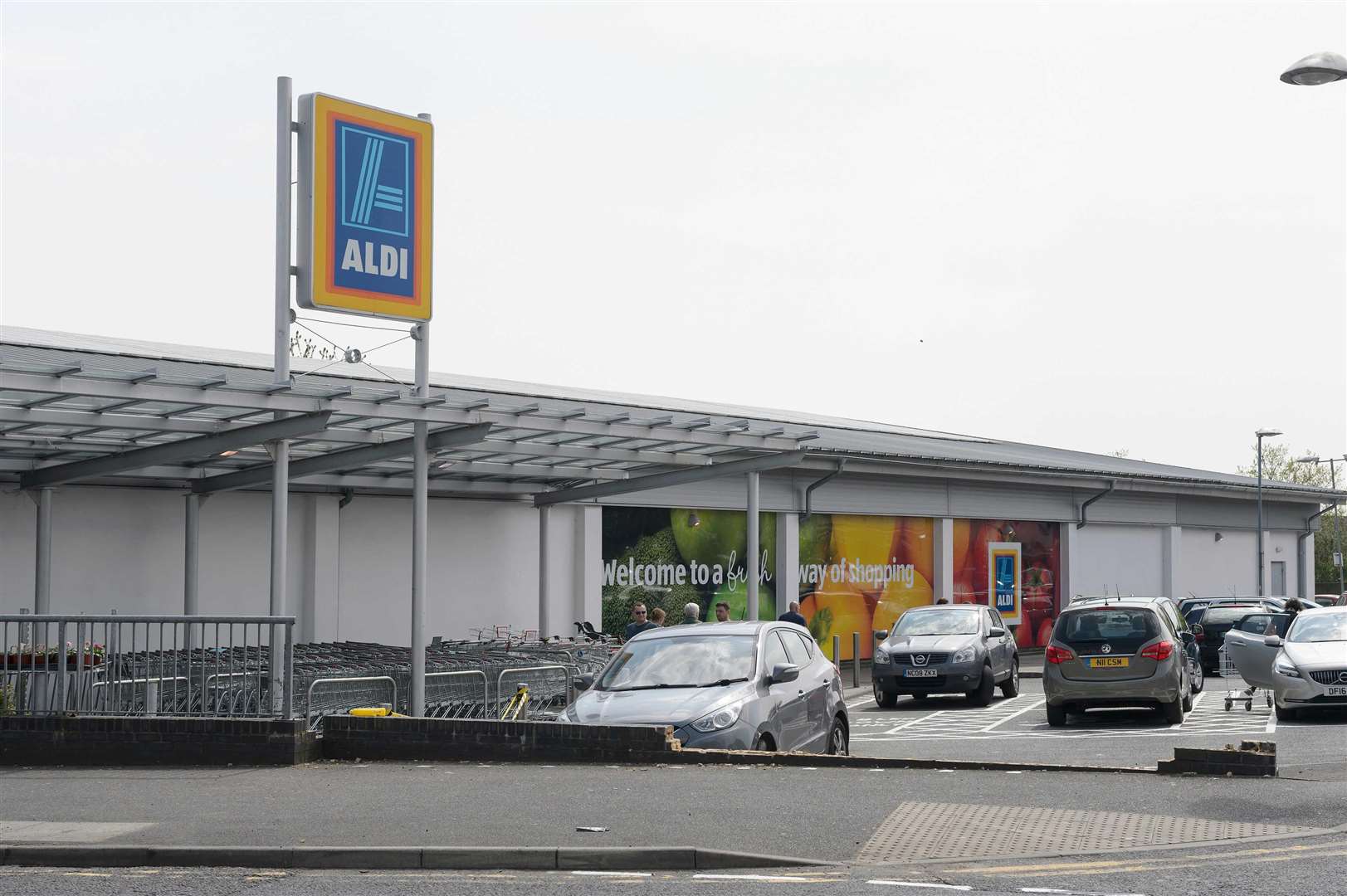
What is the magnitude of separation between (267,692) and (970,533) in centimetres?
2494

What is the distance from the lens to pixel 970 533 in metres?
36.6

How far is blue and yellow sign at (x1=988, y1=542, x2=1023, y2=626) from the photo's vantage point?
37.2 metres

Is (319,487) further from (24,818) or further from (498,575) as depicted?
(24,818)

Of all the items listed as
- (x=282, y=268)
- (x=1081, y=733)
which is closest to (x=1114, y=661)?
(x=1081, y=733)

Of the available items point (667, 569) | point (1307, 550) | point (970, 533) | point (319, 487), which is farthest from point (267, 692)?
point (1307, 550)

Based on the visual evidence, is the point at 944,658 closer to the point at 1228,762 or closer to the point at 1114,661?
the point at 1114,661

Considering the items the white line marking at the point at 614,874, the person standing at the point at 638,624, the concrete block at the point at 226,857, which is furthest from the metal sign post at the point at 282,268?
the white line marking at the point at 614,874

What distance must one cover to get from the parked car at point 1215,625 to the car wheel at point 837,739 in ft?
55.2

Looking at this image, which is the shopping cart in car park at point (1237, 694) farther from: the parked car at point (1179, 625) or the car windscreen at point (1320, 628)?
the car windscreen at point (1320, 628)

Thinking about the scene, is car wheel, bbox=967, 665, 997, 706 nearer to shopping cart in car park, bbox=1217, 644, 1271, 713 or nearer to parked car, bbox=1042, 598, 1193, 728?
shopping cart in car park, bbox=1217, 644, 1271, 713

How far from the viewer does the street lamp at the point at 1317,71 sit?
1378 cm

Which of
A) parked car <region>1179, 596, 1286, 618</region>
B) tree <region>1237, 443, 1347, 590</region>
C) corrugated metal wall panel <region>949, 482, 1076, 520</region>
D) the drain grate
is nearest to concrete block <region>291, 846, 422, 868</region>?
the drain grate

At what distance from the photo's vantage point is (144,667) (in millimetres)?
14102

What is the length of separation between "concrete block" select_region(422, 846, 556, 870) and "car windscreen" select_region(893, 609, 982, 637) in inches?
631
